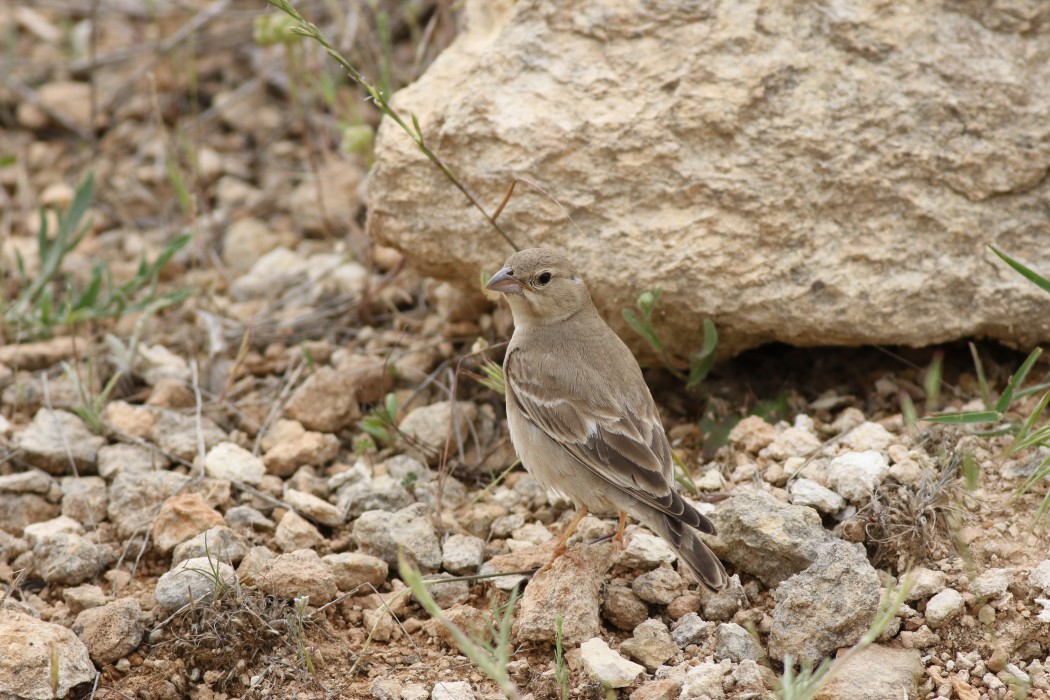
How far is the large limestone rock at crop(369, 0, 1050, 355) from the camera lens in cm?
500

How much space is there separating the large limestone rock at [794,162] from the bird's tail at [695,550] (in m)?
1.28

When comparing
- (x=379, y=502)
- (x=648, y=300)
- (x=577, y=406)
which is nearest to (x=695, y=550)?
(x=577, y=406)

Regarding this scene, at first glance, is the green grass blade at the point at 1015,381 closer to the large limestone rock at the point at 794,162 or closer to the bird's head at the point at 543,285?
the large limestone rock at the point at 794,162

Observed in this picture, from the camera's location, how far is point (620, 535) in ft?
15.4

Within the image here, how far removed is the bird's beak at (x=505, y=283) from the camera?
16.3 feet

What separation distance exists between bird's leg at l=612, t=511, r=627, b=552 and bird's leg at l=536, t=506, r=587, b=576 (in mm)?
160

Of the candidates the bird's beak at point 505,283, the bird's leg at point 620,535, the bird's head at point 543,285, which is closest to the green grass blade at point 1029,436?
the bird's leg at point 620,535

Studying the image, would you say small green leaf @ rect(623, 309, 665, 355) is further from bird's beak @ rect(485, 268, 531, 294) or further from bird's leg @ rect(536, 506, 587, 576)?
bird's leg @ rect(536, 506, 587, 576)

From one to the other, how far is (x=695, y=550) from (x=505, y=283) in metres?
1.54

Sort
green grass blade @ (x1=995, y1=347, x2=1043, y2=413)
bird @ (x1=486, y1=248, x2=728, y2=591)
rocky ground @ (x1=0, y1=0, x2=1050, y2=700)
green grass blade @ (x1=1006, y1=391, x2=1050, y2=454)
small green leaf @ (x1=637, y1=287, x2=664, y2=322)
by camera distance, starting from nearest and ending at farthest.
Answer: rocky ground @ (x1=0, y1=0, x2=1050, y2=700)
green grass blade @ (x1=1006, y1=391, x2=1050, y2=454)
green grass blade @ (x1=995, y1=347, x2=1043, y2=413)
bird @ (x1=486, y1=248, x2=728, y2=591)
small green leaf @ (x1=637, y1=287, x2=664, y2=322)

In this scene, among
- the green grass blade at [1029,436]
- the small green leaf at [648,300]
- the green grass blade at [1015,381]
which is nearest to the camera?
the green grass blade at [1029,436]

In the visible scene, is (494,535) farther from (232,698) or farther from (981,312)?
(981,312)

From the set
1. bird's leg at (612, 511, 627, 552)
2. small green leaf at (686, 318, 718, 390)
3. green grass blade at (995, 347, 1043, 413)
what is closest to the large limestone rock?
small green leaf at (686, 318, 718, 390)

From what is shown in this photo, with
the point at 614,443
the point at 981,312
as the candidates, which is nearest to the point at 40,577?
the point at 614,443
